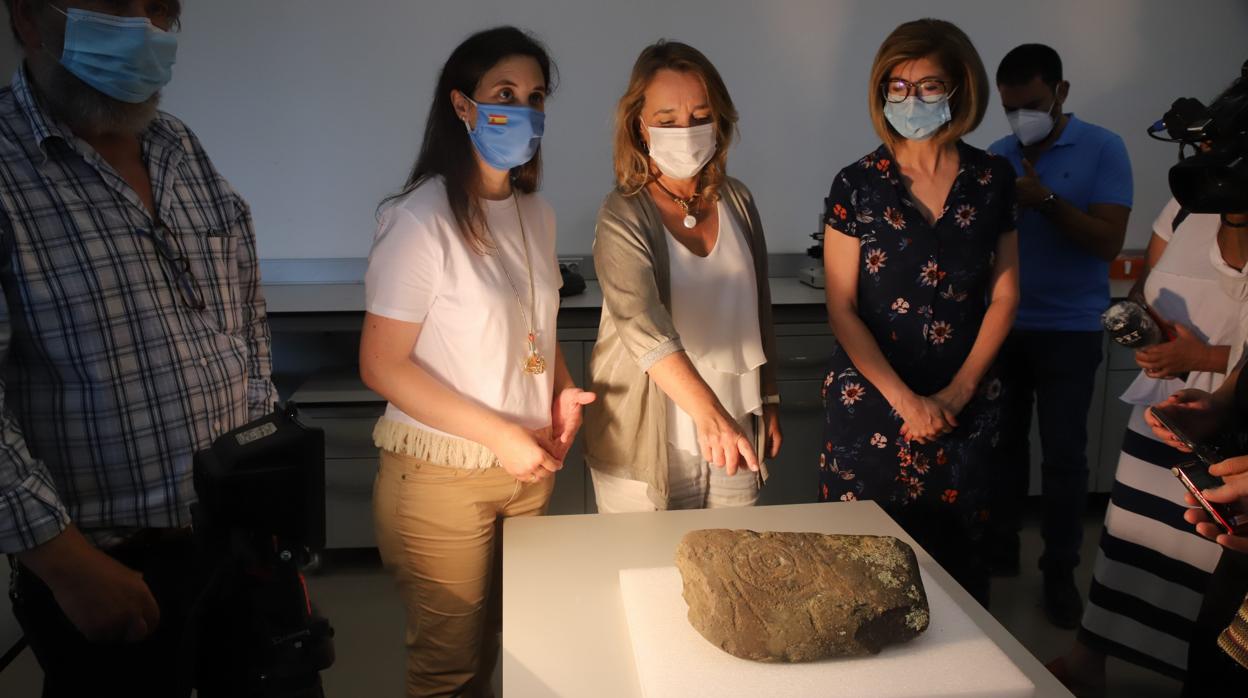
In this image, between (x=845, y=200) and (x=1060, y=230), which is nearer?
(x=845, y=200)

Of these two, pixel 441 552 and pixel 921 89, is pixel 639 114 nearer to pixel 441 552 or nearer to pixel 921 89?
pixel 921 89

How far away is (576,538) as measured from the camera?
1388mm

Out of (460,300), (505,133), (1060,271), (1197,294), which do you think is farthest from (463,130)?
(1060,271)

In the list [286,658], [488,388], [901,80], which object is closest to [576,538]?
[488,388]

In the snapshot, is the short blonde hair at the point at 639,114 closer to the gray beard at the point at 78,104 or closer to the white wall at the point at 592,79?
the gray beard at the point at 78,104

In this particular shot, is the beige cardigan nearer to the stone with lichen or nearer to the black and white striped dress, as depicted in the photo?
the stone with lichen

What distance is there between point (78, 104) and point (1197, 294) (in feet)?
6.39

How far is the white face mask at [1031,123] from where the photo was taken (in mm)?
2299

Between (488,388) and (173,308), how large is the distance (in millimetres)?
466

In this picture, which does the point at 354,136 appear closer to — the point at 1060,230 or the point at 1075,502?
the point at 1060,230

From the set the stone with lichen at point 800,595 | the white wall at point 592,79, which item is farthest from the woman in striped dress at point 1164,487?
the white wall at point 592,79

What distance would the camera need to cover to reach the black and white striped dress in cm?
168

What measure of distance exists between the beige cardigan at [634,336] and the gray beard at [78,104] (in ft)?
2.39

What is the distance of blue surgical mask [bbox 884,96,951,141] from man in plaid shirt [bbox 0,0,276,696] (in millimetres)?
1251
